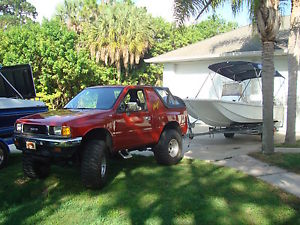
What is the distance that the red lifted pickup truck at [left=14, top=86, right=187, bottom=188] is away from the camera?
18.5ft

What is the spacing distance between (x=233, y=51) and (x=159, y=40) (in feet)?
49.3

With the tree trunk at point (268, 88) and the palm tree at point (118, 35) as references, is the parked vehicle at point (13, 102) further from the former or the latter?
the palm tree at point (118, 35)

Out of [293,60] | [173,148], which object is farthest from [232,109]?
[173,148]

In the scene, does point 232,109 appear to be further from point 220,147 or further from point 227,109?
point 220,147

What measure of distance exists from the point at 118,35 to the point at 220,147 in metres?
14.6

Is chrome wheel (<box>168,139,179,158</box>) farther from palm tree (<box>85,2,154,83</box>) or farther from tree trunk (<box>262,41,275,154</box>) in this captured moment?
palm tree (<box>85,2,154,83</box>)

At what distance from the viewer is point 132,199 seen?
18.2 ft

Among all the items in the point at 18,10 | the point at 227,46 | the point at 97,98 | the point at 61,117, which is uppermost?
the point at 18,10

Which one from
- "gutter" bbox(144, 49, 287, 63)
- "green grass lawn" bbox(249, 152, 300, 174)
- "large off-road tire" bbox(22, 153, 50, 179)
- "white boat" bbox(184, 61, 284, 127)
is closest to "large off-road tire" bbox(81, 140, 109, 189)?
"large off-road tire" bbox(22, 153, 50, 179)

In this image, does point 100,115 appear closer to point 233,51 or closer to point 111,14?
point 233,51

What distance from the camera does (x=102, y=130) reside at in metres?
6.14

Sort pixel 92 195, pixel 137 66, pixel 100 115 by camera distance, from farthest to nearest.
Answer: pixel 137 66
pixel 100 115
pixel 92 195

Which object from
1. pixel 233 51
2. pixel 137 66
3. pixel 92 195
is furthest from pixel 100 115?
pixel 137 66

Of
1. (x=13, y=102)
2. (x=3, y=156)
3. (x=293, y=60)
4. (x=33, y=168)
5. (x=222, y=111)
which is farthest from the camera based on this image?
(x=222, y=111)
